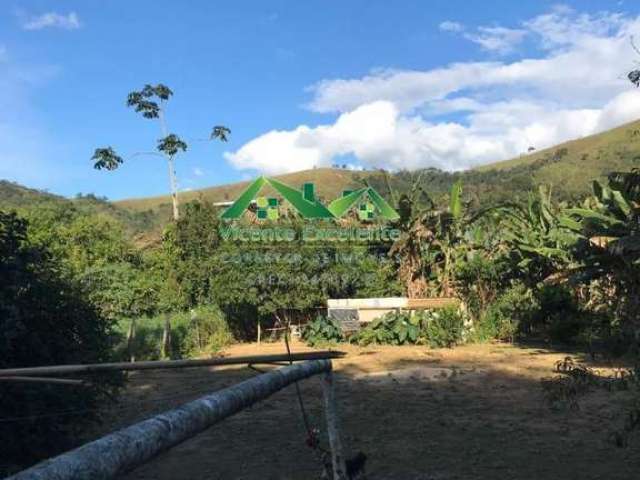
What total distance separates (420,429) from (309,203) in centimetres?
1266

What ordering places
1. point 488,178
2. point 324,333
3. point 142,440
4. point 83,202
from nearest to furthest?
point 142,440, point 324,333, point 83,202, point 488,178

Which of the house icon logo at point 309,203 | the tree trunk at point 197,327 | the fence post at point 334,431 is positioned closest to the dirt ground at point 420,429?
the fence post at point 334,431

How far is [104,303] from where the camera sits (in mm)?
16703

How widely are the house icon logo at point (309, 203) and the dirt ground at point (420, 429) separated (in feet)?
27.1

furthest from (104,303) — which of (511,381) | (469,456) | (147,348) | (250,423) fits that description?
(469,456)

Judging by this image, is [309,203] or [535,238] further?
[309,203]

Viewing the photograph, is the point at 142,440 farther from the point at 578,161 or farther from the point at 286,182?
the point at 286,182

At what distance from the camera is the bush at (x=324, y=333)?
15.9 metres

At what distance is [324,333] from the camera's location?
16.0 metres

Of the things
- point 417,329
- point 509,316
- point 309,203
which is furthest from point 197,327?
point 509,316

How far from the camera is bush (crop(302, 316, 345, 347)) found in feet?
52.1

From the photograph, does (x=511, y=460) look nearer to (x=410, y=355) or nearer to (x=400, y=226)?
(x=410, y=355)

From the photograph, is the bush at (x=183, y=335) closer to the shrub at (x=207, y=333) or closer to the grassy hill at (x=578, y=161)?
the shrub at (x=207, y=333)

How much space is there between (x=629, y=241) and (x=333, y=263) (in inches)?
453
